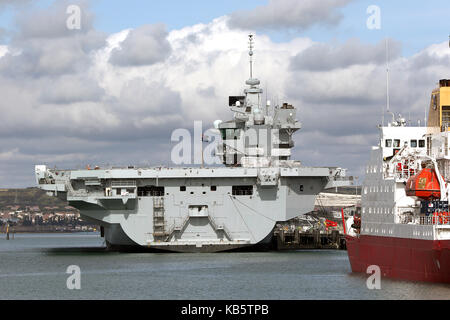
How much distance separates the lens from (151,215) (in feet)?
184

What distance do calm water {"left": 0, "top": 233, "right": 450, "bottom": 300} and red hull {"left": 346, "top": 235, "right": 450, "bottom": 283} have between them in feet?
1.58

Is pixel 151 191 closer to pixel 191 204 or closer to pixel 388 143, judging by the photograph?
pixel 191 204

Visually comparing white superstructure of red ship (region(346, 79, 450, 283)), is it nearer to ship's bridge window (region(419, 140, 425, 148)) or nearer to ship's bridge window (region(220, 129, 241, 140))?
ship's bridge window (region(419, 140, 425, 148))

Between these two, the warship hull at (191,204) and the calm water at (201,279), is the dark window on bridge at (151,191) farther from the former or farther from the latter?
the calm water at (201,279)

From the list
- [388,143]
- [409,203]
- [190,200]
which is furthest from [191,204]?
[409,203]

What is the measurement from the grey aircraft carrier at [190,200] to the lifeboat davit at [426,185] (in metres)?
20.5

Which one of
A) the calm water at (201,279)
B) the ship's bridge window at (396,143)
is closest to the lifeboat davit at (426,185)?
the calm water at (201,279)

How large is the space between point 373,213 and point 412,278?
5.34m

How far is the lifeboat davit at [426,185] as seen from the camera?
114 ft

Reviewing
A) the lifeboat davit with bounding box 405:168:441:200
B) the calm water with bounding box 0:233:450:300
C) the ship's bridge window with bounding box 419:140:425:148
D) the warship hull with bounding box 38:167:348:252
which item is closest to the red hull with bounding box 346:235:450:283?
the calm water with bounding box 0:233:450:300

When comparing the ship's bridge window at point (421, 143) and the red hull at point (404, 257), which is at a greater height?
the ship's bridge window at point (421, 143)

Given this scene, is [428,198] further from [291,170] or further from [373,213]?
[291,170]

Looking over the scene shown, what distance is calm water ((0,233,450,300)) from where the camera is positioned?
3594 centimetres
